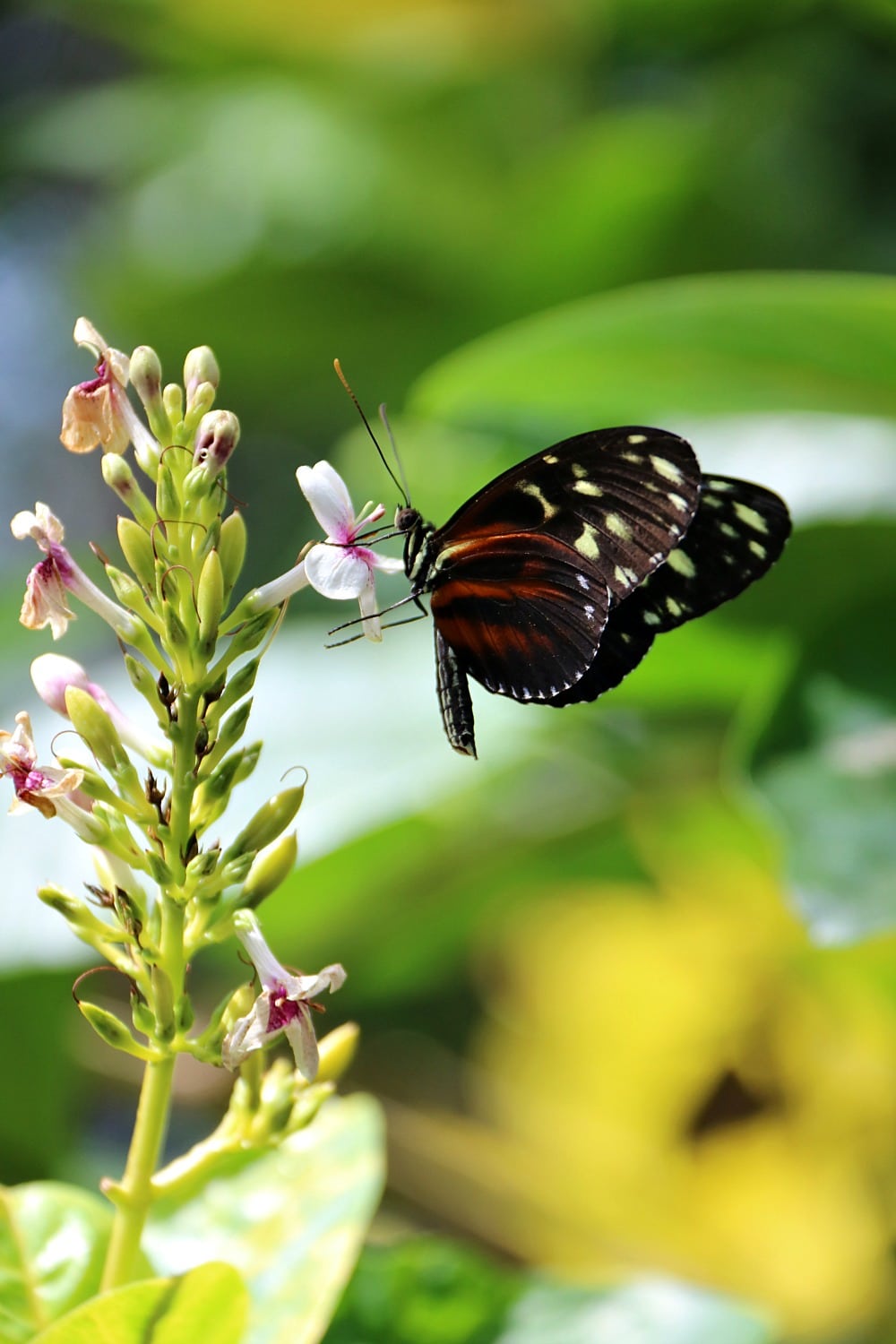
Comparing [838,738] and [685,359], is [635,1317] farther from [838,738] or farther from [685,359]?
[685,359]

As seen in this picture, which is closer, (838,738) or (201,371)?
(201,371)

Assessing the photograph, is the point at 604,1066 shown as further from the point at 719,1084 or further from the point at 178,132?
the point at 178,132

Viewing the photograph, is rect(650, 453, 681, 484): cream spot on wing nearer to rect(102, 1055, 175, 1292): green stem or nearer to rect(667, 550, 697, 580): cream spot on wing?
rect(667, 550, 697, 580): cream spot on wing

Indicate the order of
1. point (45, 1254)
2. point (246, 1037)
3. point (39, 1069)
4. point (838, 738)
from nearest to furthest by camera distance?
point (246, 1037), point (45, 1254), point (838, 738), point (39, 1069)

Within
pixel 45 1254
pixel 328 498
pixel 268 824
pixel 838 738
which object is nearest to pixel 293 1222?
pixel 45 1254

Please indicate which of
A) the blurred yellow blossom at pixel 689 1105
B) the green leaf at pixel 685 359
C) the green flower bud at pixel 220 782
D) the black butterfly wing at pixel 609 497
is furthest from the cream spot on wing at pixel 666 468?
the blurred yellow blossom at pixel 689 1105

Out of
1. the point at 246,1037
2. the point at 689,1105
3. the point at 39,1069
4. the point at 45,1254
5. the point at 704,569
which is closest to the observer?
the point at 246,1037

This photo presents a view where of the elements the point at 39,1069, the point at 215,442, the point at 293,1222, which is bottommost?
the point at 39,1069

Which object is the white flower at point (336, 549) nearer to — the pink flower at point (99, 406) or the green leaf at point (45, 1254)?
the pink flower at point (99, 406)
